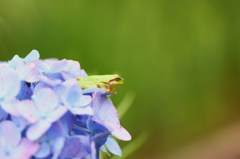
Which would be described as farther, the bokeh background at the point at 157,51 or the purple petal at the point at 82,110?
the bokeh background at the point at 157,51

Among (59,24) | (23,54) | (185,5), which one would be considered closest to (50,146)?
(23,54)

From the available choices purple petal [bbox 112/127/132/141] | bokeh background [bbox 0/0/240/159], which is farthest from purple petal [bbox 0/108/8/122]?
bokeh background [bbox 0/0/240/159]

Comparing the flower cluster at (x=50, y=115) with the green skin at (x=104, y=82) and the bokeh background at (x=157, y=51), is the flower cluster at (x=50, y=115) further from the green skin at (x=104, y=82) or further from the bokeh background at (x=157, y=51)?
the bokeh background at (x=157, y=51)

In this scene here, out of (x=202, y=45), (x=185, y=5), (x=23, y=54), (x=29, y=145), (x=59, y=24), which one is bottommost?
(x=29, y=145)

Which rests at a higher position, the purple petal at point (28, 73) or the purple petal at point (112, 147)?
the purple petal at point (28, 73)

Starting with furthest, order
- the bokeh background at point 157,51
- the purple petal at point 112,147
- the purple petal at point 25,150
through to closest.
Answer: the bokeh background at point 157,51, the purple petal at point 112,147, the purple petal at point 25,150

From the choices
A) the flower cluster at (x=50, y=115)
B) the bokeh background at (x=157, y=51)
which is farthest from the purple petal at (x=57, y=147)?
the bokeh background at (x=157, y=51)

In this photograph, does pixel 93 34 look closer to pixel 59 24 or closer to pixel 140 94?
pixel 59 24

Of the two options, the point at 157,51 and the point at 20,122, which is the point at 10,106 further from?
the point at 157,51
